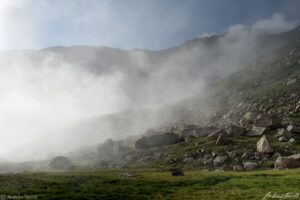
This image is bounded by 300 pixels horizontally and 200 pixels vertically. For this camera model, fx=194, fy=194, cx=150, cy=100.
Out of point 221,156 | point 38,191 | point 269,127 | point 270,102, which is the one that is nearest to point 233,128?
point 269,127

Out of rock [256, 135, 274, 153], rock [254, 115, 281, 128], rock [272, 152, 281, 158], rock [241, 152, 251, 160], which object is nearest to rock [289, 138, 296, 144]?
rock [256, 135, 274, 153]

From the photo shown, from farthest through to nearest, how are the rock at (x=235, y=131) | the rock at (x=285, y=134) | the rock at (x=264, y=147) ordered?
1. the rock at (x=235, y=131)
2. the rock at (x=285, y=134)
3. the rock at (x=264, y=147)

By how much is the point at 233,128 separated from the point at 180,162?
40274mm

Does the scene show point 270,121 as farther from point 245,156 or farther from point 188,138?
point 188,138

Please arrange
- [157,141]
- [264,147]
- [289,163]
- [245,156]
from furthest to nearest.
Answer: [157,141] < [245,156] < [264,147] < [289,163]

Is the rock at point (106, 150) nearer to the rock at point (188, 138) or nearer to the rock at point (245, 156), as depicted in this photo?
the rock at point (188, 138)

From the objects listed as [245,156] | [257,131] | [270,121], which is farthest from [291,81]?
[245,156]

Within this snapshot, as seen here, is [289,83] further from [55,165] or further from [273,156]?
[55,165]

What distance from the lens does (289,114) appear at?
127 meters

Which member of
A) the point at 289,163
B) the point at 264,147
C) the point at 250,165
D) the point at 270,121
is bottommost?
the point at 250,165

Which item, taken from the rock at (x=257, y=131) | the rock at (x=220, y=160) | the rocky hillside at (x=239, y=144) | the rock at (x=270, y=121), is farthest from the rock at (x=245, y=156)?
the rock at (x=270, y=121)

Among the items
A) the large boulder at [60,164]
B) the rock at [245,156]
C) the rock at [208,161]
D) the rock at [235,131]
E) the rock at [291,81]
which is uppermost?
the rock at [291,81]

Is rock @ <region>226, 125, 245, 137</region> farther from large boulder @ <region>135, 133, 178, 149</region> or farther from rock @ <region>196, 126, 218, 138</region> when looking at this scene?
large boulder @ <region>135, 133, 178, 149</region>

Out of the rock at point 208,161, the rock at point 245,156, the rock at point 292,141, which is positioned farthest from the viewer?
the rock at point 292,141
